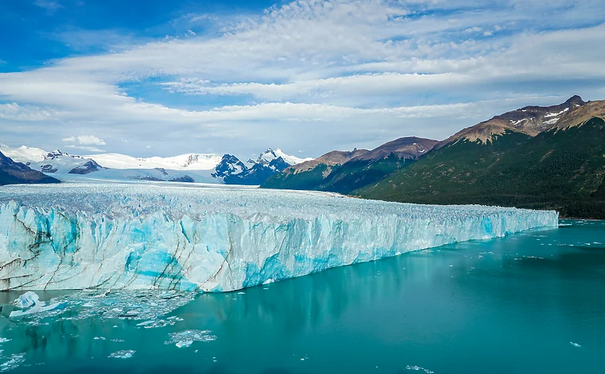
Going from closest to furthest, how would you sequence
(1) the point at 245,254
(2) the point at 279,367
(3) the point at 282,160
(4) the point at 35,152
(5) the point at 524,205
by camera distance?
1. (2) the point at 279,367
2. (1) the point at 245,254
3. (5) the point at 524,205
4. (4) the point at 35,152
5. (3) the point at 282,160

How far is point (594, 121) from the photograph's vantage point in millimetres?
60969

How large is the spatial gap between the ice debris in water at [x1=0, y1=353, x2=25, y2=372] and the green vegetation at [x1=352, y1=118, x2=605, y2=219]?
49.0 m

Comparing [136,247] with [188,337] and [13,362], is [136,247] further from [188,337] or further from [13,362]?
[13,362]

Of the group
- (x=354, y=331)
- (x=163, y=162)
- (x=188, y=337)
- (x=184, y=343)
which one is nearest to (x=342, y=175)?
(x=163, y=162)

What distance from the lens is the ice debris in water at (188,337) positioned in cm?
986

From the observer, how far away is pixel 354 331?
1112 centimetres

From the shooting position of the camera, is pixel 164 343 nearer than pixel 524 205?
Yes

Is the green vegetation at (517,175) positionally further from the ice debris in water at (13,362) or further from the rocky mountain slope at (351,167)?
the ice debris in water at (13,362)

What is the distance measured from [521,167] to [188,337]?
60.8m

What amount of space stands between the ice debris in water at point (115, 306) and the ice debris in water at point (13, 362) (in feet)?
5.79

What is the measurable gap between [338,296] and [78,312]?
7750mm

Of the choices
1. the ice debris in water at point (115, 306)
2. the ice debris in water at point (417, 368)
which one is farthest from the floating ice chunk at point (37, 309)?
the ice debris in water at point (417, 368)

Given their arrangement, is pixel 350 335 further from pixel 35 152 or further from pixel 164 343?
pixel 35 152

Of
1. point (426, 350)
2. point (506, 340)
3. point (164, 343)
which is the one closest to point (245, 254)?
point (164, 343)
